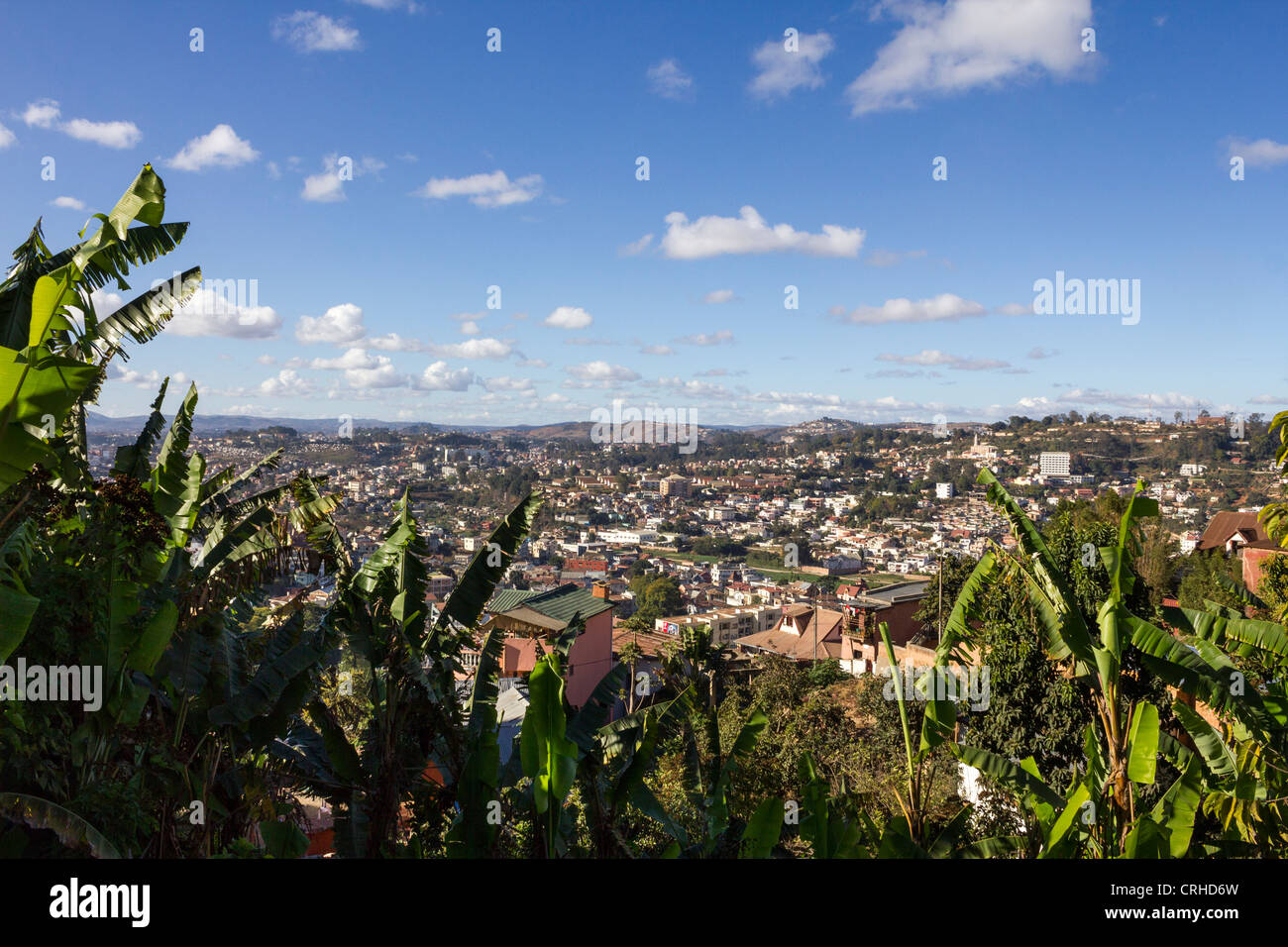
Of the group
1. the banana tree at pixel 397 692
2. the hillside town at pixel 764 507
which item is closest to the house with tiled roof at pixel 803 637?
the hillside town at pixel 764 507

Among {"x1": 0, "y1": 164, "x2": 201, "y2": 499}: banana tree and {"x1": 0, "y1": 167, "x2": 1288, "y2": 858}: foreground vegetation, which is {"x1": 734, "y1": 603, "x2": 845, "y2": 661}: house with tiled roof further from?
{"x1": 0, "y1": 164, "x2": 201, "y2": 499}: banana tree

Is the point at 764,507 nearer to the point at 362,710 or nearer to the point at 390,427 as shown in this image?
the point at 390,427

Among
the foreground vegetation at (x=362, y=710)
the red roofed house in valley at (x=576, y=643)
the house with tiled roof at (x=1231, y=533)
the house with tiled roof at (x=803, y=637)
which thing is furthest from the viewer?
the house with tiled roof at (x=803, y=637)

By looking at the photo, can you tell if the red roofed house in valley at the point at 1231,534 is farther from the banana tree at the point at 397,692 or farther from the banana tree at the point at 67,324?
the banana tree at the point at 67,324

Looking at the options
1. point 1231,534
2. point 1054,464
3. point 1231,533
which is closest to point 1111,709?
point 1231,534

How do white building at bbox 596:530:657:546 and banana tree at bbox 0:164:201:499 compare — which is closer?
banana tree at bbox 0:164:201:499

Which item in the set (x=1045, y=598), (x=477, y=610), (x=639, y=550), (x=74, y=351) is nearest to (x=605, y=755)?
(x=477, y=610)

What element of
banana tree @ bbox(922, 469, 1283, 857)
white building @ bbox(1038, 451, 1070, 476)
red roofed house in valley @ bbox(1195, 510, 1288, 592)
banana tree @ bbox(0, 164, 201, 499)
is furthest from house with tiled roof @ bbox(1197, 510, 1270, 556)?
banana tree @ bbox(0, 164, 201, 499)

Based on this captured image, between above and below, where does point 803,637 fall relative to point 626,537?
below

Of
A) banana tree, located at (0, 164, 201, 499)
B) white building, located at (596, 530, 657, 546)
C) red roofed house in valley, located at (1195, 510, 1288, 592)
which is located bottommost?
white building, located at (596, 530, 657, 546)
